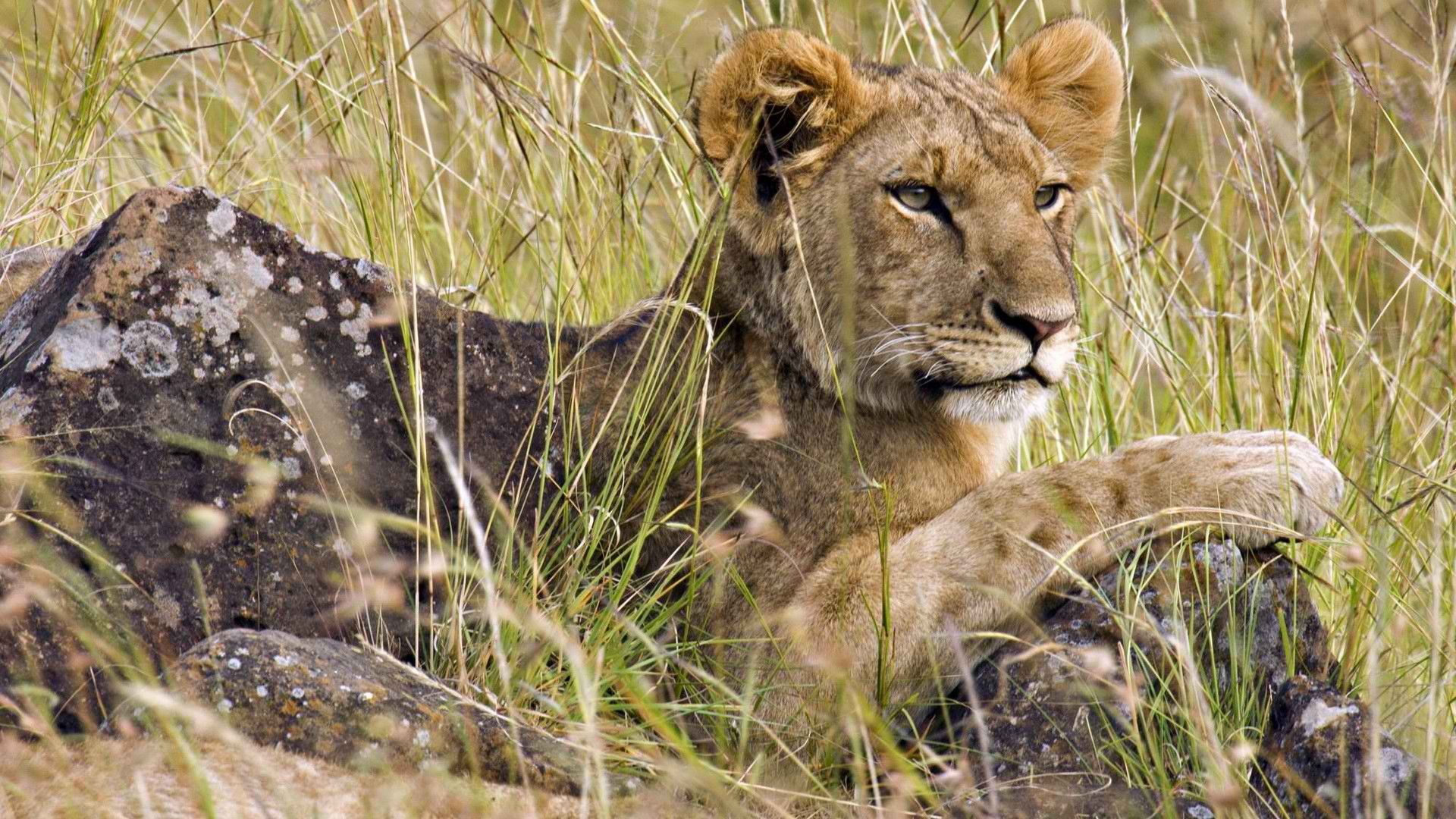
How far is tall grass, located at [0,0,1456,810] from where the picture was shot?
331cm

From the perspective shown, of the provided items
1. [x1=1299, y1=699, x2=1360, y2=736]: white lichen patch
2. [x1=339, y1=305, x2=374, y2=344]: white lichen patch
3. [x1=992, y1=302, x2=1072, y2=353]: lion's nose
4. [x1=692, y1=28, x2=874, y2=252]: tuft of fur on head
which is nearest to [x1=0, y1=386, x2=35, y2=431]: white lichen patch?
[x1=339, y1=305, x2=374, y2=344]: white lichen patch

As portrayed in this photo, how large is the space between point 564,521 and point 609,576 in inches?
7.5

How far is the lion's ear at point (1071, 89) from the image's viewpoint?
449cm

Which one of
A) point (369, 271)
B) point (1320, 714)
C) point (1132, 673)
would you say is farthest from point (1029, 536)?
point (369, 271)

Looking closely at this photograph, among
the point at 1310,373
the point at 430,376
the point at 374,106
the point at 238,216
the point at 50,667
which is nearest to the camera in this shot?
the point at 50,667

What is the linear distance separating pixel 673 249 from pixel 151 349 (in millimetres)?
2476

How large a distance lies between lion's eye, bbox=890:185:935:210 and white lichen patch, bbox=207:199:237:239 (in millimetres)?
1663

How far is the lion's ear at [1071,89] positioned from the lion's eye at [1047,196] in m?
0.20

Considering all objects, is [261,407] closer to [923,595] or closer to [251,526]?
[251,526]

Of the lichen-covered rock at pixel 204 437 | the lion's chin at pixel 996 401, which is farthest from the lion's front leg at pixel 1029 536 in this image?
the lichen-covered rock at pixel 204 437

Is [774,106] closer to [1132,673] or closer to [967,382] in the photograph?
[967,382]

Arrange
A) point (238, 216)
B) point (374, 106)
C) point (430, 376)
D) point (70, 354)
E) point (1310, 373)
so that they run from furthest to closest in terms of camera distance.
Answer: point (1310, 373), point (374, 106), point (430, 376), point (238, 216), point (70, 354)

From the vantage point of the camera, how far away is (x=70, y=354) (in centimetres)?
331

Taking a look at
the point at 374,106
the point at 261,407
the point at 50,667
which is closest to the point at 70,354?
the point at 261,407
